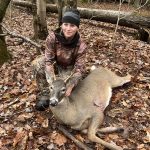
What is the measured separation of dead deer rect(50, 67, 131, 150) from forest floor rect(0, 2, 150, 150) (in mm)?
155

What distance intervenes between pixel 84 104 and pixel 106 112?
0.53 metres

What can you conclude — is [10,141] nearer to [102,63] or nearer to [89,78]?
[89,78]

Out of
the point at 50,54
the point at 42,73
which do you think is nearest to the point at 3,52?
the point at 42,73

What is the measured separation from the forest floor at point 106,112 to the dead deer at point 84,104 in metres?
0.15

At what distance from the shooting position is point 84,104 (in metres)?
5.23

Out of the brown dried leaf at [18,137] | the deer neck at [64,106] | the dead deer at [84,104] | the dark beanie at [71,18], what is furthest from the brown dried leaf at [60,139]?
the dark beanie at [71,18]

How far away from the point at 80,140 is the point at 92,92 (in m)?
1.14

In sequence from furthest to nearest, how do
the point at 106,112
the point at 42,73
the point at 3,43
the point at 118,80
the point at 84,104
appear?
the point at 3,43 < the point at 118,80 < the point at 42,73 < the point at 106,112 < the point at 84,104

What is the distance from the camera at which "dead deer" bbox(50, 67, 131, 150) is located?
4672 mm

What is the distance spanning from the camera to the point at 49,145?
4730 millimetres

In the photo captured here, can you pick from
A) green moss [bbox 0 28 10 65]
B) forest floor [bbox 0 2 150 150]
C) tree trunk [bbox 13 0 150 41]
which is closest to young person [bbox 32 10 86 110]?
forest floor [bbox 0 2 150 150]

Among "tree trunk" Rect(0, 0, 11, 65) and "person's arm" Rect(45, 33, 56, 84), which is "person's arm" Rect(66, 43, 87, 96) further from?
"tree trunk" Rect(0, 0, 11, 65)

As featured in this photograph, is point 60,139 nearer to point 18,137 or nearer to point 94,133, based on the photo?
point 94,133

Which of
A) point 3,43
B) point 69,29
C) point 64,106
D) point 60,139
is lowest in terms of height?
point 60,139
